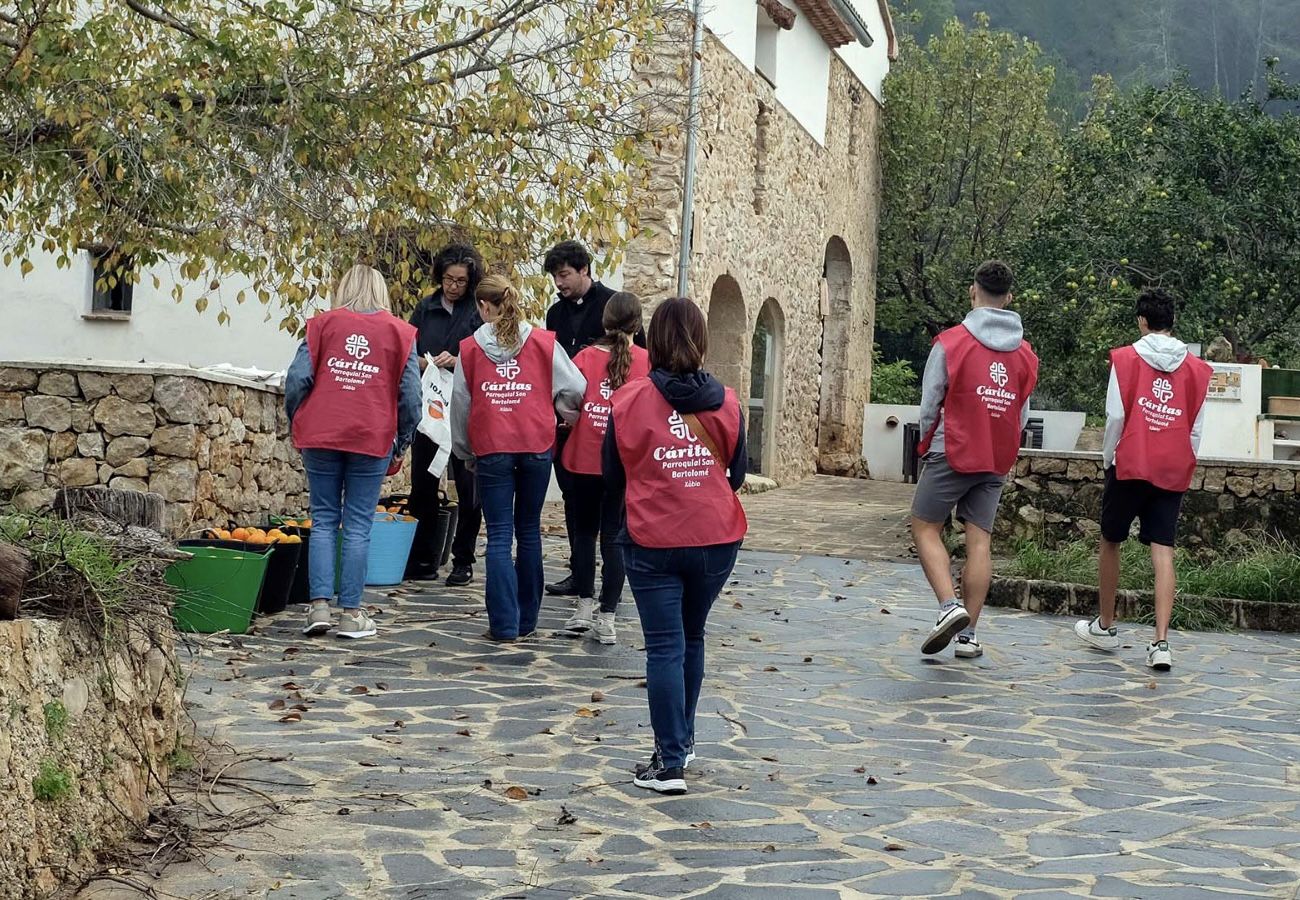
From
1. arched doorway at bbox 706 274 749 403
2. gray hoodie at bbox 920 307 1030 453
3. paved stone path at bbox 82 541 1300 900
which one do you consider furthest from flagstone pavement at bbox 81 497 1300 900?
arched doorway at bbox 706 274 749 403

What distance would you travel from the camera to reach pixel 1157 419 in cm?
800

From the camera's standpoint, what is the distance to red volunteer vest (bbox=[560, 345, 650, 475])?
292 inches

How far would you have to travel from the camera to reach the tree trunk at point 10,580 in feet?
12.6

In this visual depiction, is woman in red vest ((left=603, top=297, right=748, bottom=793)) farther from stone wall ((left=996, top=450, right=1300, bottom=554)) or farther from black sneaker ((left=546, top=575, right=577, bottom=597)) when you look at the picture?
stone wall ((left=996, top=450, right=1300, bottom=554))

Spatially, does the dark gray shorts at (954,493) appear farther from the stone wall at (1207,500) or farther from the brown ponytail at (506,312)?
the stone wall at (1207,500)

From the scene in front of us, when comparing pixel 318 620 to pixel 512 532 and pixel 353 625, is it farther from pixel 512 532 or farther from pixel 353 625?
pixel 512 532

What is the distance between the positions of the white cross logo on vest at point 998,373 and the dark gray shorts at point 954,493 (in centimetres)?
43

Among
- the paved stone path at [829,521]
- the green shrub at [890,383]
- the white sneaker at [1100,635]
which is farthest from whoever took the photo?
the green shrub at [890,383]

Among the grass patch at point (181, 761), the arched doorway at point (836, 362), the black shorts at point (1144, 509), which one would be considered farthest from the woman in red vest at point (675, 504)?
the arched doorway at point (836, 362)

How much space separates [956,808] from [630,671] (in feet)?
7.58

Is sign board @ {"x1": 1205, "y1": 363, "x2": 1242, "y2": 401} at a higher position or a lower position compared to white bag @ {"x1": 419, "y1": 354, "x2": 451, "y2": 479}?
higher

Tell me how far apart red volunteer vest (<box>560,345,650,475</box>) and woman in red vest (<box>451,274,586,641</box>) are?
0.32 feet

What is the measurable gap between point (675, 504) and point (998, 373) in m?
2.97

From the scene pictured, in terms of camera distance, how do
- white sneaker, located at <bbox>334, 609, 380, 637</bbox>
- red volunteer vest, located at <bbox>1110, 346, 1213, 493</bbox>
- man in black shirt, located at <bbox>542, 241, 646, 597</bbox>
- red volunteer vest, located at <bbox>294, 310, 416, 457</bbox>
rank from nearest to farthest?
red volunteer vest, located at <bbox>294, 310, 416, 457</bbox> < white sneaker, located at <bbox>334, 609, 380, 637</bbox> < red volunteer vest, located at <bbox>1110, 346, 1213, 493</bbox> < man in black shirt, located at <bbox>542, 241, 646, 597</bbox>
